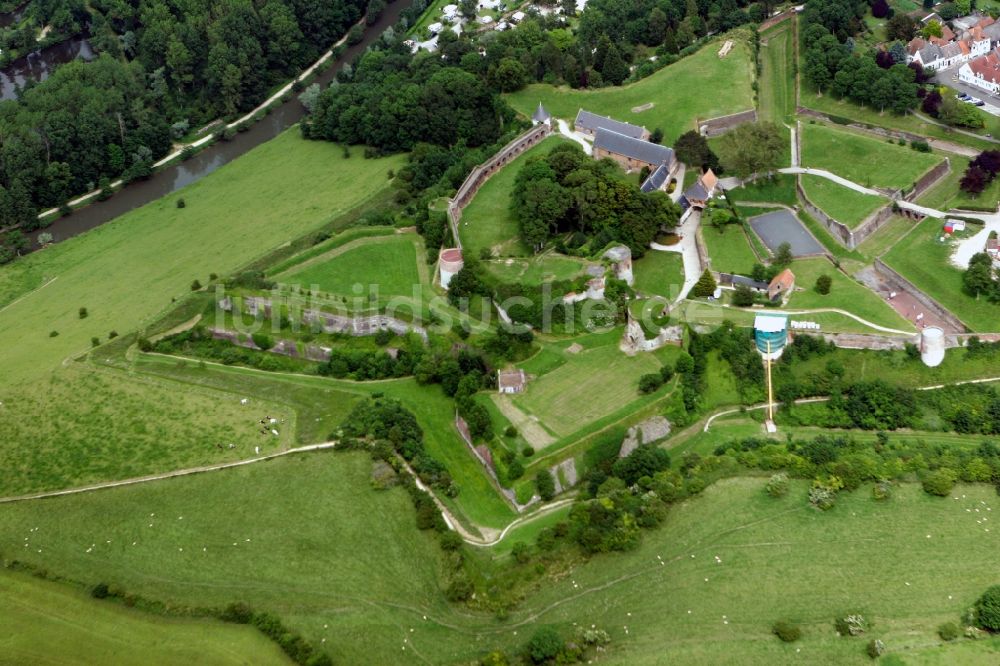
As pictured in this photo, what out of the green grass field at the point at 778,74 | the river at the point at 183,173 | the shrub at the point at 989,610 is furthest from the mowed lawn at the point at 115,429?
the green grass field at the point at 778,74

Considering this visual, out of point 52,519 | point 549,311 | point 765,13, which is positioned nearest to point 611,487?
point 549,311

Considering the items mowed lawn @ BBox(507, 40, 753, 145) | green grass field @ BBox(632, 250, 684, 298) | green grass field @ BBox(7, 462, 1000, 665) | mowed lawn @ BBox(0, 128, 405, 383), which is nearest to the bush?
green grass field @ BBox(7, 462, 1000, 665)

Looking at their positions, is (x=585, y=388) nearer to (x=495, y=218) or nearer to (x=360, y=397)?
(x=360, y=397)

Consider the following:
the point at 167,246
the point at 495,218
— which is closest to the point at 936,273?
the point at 495,218

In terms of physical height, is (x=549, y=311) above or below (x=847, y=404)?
above

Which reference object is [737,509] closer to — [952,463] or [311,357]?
[952,463]

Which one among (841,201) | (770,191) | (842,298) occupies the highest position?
(770,191)
